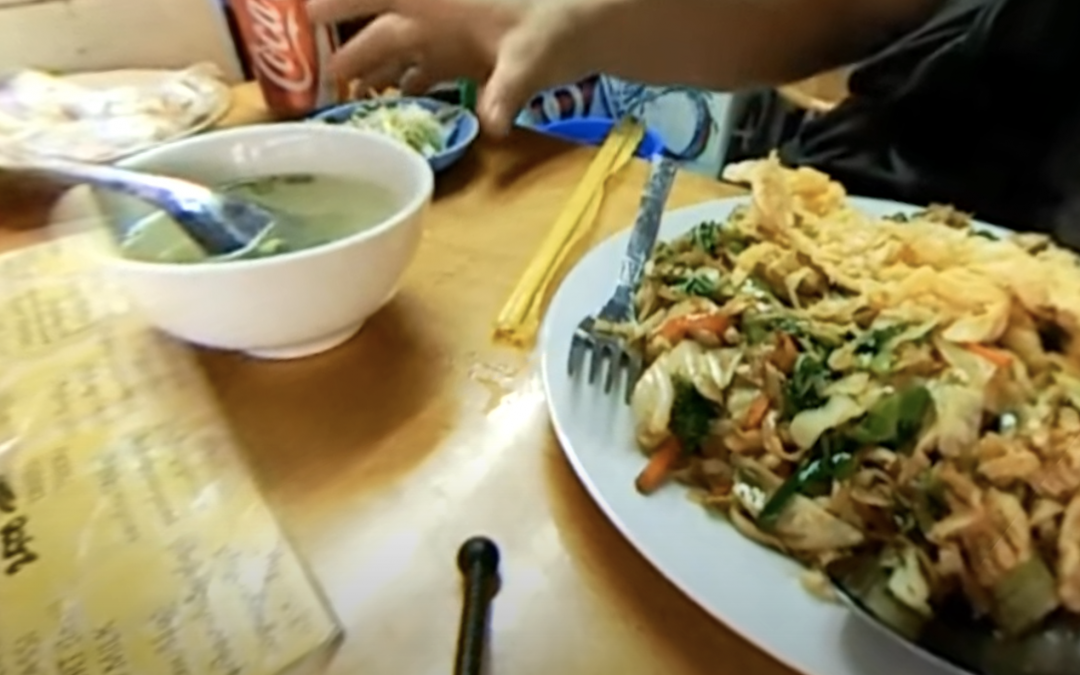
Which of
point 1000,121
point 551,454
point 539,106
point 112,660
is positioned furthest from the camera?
point 539,106

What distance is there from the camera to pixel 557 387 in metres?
0.59

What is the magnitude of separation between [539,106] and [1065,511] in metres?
1.09

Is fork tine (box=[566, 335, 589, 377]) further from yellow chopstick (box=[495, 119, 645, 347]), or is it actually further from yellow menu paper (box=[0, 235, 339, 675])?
yellow menu paper (box=[0, 235, 339, 675])

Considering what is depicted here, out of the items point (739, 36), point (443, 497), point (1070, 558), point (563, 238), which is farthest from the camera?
point (739, 36)

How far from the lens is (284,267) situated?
22.5 inches

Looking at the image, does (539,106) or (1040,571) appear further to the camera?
(539,106)

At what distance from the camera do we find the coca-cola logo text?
3.09ft

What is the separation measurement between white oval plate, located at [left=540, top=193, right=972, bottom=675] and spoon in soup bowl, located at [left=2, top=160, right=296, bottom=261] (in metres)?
0.18

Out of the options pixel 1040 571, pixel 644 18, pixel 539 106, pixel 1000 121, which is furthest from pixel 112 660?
pixel 539 106

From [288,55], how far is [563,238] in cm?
35

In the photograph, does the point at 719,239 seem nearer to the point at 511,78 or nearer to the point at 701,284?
the point at 701,284

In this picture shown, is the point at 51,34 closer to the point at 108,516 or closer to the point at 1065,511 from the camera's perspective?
the point at 108,516

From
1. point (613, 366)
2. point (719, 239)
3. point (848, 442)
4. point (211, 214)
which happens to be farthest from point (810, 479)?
point (211, 214)

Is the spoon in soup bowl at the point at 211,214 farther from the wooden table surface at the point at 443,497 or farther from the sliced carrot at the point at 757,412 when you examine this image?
the sliced carrot at the point at 757,412
